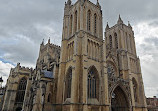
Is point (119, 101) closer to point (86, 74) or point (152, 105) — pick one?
point (86, 74)

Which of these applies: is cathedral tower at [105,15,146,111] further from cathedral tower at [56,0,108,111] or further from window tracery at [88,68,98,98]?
cathedral tower at [56,0,108,111]

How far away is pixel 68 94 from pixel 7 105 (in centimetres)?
2372

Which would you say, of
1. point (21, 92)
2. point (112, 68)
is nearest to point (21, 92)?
point (21, 92)

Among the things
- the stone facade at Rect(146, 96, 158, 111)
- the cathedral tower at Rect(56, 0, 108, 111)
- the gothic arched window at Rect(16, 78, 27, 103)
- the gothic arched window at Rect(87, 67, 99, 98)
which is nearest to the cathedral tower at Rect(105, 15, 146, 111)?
the gothic arched window at Rect(87, 67, 99, 98)

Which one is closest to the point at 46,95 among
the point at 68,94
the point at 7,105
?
the point at 68,94

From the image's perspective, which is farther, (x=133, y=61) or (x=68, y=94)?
(x=133, y=61)

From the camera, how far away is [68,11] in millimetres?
36375

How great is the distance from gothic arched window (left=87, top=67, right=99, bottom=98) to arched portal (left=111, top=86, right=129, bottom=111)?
22.9 feet

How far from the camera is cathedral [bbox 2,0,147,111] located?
25.5 metres

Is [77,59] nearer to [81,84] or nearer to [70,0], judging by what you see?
[81,84]

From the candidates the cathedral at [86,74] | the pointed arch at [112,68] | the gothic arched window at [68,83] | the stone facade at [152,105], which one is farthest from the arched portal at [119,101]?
the stone facade at [152,105]

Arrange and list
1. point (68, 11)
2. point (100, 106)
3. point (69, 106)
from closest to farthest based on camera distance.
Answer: point (69, 106) → point (100, 106) → point (68, 11)

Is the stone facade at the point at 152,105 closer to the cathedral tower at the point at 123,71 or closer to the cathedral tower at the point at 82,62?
the cathedral tower at the point at 123,71

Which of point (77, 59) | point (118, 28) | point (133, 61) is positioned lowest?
point (77, 59)
